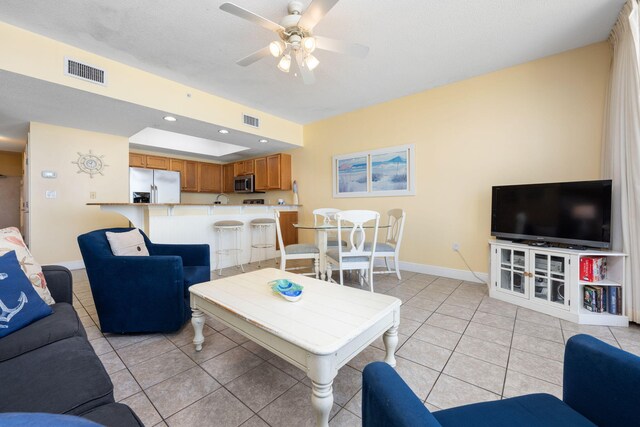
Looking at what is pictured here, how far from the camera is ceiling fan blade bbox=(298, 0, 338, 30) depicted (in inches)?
63.6

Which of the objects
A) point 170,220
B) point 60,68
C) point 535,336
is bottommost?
point 535,336

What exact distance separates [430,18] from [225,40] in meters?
1.84

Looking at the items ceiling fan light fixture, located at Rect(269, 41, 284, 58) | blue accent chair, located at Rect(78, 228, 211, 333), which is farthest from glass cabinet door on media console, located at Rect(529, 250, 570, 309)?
blue accent chair, located at Rect(78, 228, 211, 333)

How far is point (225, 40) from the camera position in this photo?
240 centimetres

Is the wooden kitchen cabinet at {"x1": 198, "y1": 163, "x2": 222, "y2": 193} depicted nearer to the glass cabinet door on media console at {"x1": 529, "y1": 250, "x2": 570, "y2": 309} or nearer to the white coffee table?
the white coffee table

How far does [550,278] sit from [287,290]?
7.79 ft

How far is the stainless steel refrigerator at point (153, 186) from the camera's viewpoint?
5059 millimetres

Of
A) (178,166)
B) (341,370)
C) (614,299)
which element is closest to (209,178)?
(178,166)

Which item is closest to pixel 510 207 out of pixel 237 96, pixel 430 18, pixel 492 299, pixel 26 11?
pixel 492 299

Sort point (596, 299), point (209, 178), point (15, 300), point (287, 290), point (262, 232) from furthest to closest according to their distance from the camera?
point (209, 178) < point (262, 232) < point (596, 299) < point (287, 290) < point (15, 300)

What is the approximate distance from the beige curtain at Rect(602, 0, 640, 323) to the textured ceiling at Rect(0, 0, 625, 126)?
339 mm

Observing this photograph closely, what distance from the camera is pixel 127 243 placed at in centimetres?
222

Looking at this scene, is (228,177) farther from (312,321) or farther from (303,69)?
(312,321)

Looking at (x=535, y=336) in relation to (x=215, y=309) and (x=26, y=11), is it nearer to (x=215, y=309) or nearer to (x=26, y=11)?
(x=215, y=309)
